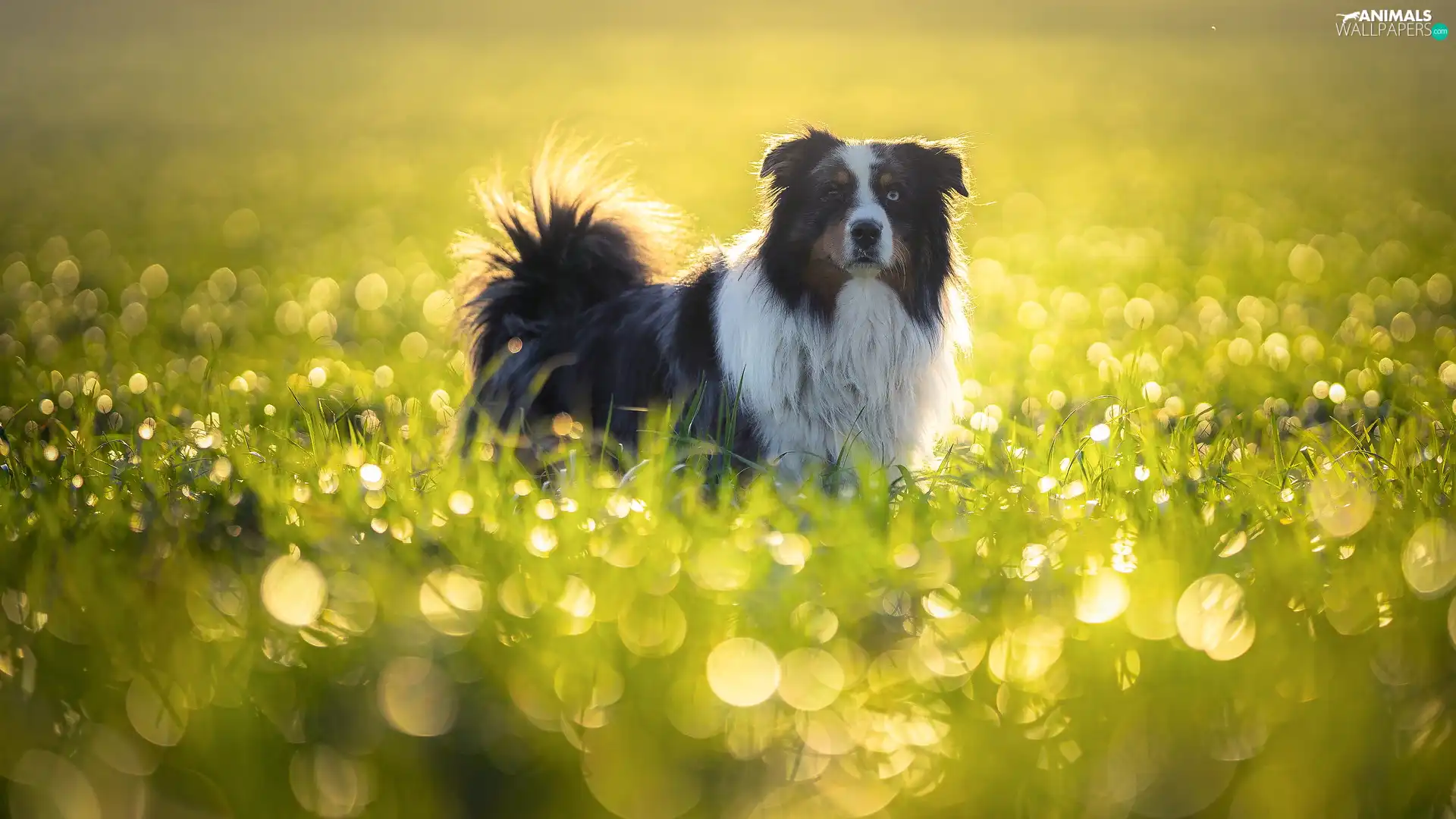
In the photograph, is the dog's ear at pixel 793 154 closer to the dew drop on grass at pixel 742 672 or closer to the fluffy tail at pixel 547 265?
the fluffy tail at pixel 547 265

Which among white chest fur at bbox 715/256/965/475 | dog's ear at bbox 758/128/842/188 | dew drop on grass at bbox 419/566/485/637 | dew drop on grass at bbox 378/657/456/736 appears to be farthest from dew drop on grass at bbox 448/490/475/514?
dog's ear at bbox 758/128/842/188

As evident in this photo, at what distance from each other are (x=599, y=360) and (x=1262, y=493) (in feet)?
9.28

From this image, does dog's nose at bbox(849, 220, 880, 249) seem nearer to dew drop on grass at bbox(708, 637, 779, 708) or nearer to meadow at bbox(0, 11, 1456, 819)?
meadow at bbox(0, 11, 1456, 819)

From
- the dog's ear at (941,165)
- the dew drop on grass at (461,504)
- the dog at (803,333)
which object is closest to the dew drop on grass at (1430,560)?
the dog at (803,333)

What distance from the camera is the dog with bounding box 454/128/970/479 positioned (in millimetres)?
5066

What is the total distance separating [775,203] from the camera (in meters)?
5.27

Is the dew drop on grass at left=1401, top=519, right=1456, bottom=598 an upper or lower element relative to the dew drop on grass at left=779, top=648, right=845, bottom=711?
upper

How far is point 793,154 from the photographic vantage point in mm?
5281

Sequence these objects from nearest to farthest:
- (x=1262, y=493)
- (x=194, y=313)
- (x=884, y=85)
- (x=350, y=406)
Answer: (x=1262, y=493)
(x=350, y=406)
(x=194, y=313)
(x=884, y=85)

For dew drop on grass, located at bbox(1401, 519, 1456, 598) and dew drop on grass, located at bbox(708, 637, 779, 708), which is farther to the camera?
dew drop on grass, located at bbox(1401, 519, 1456, 598)

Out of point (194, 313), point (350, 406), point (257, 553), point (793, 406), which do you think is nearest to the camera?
point (257, 553)

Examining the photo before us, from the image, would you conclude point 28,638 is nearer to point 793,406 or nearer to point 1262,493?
point 793,406

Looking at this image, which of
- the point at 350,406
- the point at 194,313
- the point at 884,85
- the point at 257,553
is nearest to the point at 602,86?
the point at 884,85

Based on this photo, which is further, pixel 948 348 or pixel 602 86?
pixel 602 86
